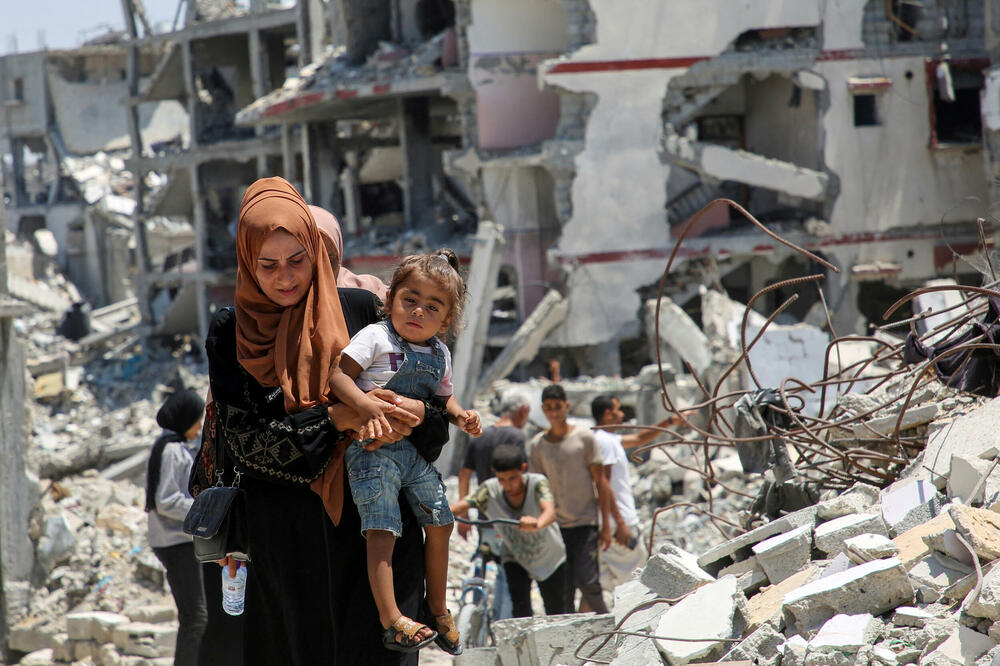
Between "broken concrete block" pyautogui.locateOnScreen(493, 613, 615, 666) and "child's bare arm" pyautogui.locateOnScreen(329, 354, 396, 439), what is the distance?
181 cm

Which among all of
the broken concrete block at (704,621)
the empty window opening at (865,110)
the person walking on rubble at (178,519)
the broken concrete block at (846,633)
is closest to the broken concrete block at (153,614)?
the person walking on rubble at (178,519)

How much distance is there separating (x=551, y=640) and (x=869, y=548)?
144 centimetres

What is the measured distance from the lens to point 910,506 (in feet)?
13.6

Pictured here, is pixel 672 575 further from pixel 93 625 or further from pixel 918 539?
pixel 93 625

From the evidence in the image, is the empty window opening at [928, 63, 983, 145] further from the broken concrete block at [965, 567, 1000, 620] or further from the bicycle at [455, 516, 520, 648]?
the broken concrete block at [965, 567, 1000, 620]

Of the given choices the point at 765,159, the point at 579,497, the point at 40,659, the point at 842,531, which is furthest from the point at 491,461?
the point at 765,159

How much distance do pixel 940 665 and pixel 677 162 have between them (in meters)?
14.2

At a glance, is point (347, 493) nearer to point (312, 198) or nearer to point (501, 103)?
point (501, 103)

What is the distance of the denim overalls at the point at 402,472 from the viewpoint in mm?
3246

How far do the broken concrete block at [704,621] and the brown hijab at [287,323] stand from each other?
4.78 ft

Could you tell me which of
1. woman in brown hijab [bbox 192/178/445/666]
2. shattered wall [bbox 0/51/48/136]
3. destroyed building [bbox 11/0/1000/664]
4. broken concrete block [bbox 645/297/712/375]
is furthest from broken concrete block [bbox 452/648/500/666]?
shattered wall [bbox 0/51/48/136]

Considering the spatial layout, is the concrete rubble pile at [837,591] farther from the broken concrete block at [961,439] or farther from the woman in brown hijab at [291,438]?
the woman in brown hijab at [291,438]

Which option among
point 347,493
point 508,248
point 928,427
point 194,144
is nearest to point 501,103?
point 508,248

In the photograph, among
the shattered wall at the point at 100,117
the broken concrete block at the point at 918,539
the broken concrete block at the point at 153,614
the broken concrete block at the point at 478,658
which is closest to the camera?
the broken concrete block at the point at 918,539
